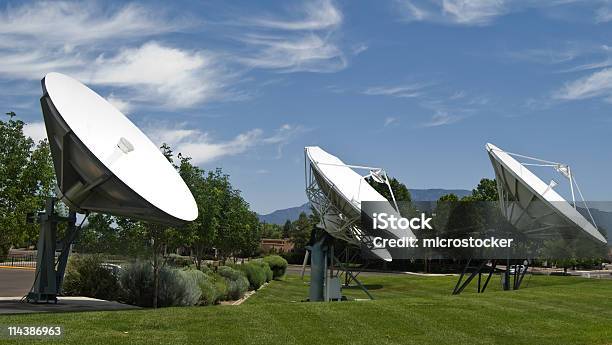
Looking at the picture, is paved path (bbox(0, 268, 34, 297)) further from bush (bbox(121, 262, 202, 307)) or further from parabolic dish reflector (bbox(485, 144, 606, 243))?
parabolic dish reflector (bbox(485, 144, 606, 243))

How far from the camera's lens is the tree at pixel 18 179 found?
94.4ft

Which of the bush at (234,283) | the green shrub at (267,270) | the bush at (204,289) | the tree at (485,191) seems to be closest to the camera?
the bush at (204,289)

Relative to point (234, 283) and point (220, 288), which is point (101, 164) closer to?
point (220, 288)

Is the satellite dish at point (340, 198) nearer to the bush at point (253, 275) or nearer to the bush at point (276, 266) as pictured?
the bush at point (253, 275)

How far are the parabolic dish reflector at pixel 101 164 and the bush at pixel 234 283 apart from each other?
53.1 ft

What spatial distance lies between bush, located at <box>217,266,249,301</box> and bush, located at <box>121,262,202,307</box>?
9061 mm

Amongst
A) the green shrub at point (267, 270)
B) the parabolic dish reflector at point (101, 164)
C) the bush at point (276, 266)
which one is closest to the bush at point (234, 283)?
the green shrub at point (267, 270)

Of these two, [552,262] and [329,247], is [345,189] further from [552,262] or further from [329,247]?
[552,262]

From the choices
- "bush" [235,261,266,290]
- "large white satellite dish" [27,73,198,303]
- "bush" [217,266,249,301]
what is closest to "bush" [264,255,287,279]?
"bush" [235,261,266,290]

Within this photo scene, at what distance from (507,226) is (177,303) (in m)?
16.0

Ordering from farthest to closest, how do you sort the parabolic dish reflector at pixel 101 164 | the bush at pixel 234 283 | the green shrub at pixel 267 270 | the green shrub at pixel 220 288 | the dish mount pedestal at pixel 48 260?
the green shrub at pixel 267 270
the bush at pixel 234 283
the green shrub at pixel 220 288
the dish mount pedestal at pixel 48 260
the parabolic dish reflector at pixel 101 164

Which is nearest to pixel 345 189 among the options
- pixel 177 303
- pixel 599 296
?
pixel 177 303

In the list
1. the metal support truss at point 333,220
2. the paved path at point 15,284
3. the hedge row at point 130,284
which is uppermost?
the metal support truss at point 333,220

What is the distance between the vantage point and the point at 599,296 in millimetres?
26859
